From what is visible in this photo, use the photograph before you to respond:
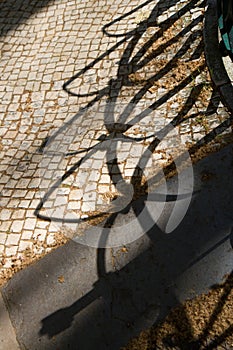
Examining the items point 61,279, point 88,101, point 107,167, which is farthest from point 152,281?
point 88,101

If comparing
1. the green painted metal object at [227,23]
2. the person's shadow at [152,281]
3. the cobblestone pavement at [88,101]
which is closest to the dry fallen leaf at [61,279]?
the person's shadow at [152,281]

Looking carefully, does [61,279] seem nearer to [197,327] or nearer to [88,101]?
[197,327]

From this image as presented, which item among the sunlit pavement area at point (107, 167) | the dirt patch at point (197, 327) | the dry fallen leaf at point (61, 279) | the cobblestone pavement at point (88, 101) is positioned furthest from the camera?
the cobblestone pavement at point (88, 101)

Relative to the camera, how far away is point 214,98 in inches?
257

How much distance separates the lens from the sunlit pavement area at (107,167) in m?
5.13

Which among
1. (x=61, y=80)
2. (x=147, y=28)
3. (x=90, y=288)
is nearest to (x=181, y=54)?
(x=147, y=28)

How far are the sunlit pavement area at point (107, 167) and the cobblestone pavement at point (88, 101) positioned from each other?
2cm

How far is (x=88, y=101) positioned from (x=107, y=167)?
1.42 metres

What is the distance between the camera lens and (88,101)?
7090mm

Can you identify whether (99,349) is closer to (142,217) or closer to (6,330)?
(6,330)

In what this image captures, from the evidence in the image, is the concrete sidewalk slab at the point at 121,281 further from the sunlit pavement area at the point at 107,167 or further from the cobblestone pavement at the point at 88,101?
the cobblestone pavement at the point at 88,101

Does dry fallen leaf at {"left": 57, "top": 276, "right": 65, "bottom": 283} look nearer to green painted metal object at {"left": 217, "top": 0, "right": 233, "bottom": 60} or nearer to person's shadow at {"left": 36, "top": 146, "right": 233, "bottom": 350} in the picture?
person's shadow at {"left": 36, "top": 146, "right": 233, "bottom": 350}

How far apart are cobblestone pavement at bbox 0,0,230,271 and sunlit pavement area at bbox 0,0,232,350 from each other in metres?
0.02

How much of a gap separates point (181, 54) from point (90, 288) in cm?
409
